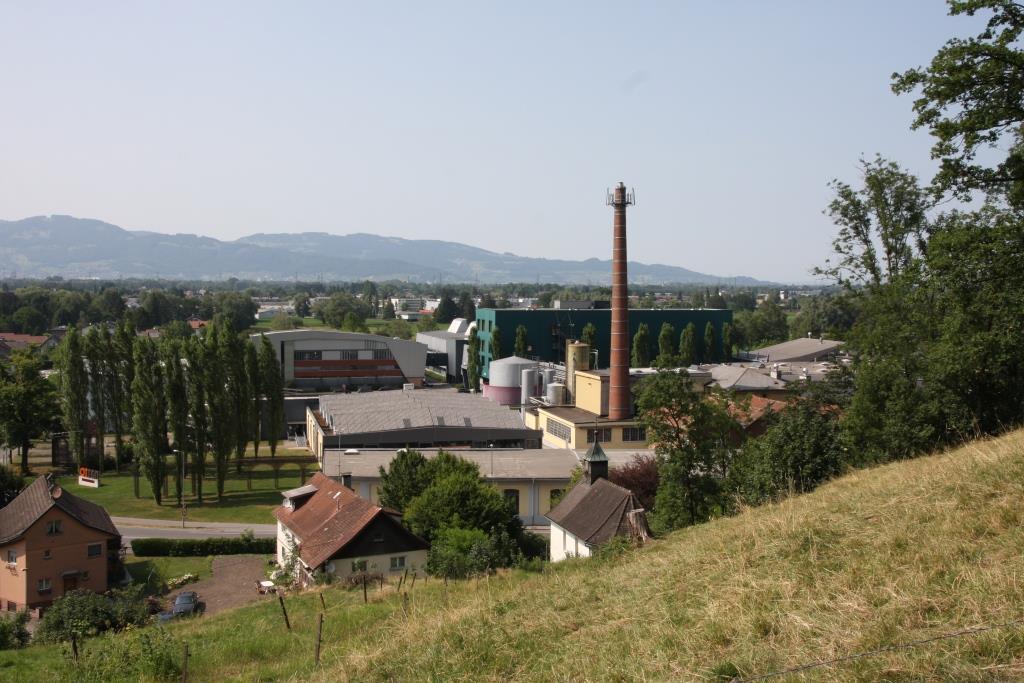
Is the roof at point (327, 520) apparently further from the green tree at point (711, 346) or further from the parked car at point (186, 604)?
the green tree at point (711, 346)

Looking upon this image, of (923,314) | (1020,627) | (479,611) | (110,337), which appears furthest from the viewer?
(110,337)

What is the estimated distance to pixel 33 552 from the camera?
2847cm

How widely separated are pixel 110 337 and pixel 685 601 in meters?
50.0

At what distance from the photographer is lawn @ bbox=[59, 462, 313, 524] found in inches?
1645

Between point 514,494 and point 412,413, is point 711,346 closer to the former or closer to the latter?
point 412,413

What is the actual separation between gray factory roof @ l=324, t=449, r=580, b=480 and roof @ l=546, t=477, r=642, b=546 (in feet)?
36.4

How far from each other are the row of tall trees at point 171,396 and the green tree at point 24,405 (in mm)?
2991

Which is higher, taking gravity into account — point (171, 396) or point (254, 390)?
point (171, 396)

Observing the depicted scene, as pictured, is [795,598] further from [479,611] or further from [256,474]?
[256,474]

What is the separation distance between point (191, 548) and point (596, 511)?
19461 mm

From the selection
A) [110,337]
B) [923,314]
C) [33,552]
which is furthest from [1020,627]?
[110,337]

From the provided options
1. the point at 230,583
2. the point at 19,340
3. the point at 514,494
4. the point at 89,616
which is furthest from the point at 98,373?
the point at 19,340

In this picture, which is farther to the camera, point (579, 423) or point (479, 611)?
point (579, 423)

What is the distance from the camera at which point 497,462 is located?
3956 cm
